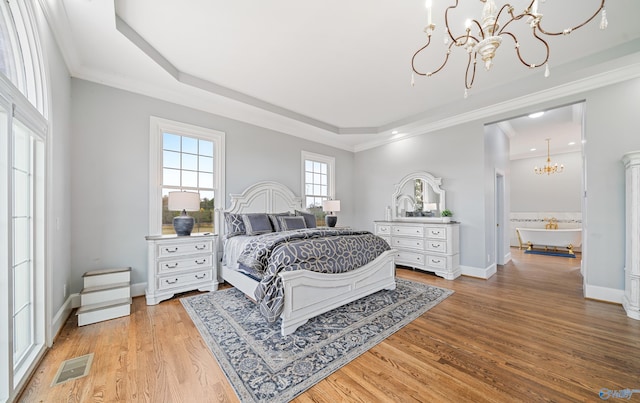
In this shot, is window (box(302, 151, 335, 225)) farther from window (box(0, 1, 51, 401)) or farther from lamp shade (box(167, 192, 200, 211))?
window (box(0, 1, 51, 401))

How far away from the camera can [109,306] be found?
246 cm

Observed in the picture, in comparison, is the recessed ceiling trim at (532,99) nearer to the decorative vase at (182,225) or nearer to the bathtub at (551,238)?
the decorative vase at (182,225)

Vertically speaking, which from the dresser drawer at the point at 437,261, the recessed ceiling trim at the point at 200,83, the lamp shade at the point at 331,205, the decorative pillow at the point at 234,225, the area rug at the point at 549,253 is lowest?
the area rug at the point at 549,253

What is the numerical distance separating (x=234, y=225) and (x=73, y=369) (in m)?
2.09

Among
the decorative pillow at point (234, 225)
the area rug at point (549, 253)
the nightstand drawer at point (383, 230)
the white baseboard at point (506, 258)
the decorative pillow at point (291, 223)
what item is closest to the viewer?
the decorative pillow at point (234, 225)

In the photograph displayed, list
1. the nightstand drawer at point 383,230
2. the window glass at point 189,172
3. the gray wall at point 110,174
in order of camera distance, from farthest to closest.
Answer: the nightstand drawer at point 383,230 < the window glass at point 189,172 < the gray wall at point 110,174

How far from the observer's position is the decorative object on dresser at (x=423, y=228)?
397 cm

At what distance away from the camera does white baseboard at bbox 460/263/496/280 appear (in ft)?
13.0

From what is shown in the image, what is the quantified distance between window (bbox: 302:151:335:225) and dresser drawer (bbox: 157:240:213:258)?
2242mm

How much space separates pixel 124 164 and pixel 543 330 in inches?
196

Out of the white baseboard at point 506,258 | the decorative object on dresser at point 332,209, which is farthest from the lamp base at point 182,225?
the white baseboard at point 506,258

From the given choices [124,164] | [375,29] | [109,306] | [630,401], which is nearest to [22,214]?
[109,306]

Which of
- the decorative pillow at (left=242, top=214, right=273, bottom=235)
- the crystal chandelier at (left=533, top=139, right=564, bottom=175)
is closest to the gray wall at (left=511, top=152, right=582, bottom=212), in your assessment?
the crystal chandelier at (left=533, top=139, right=564, bottom=175)

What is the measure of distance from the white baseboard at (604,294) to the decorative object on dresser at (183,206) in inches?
203
